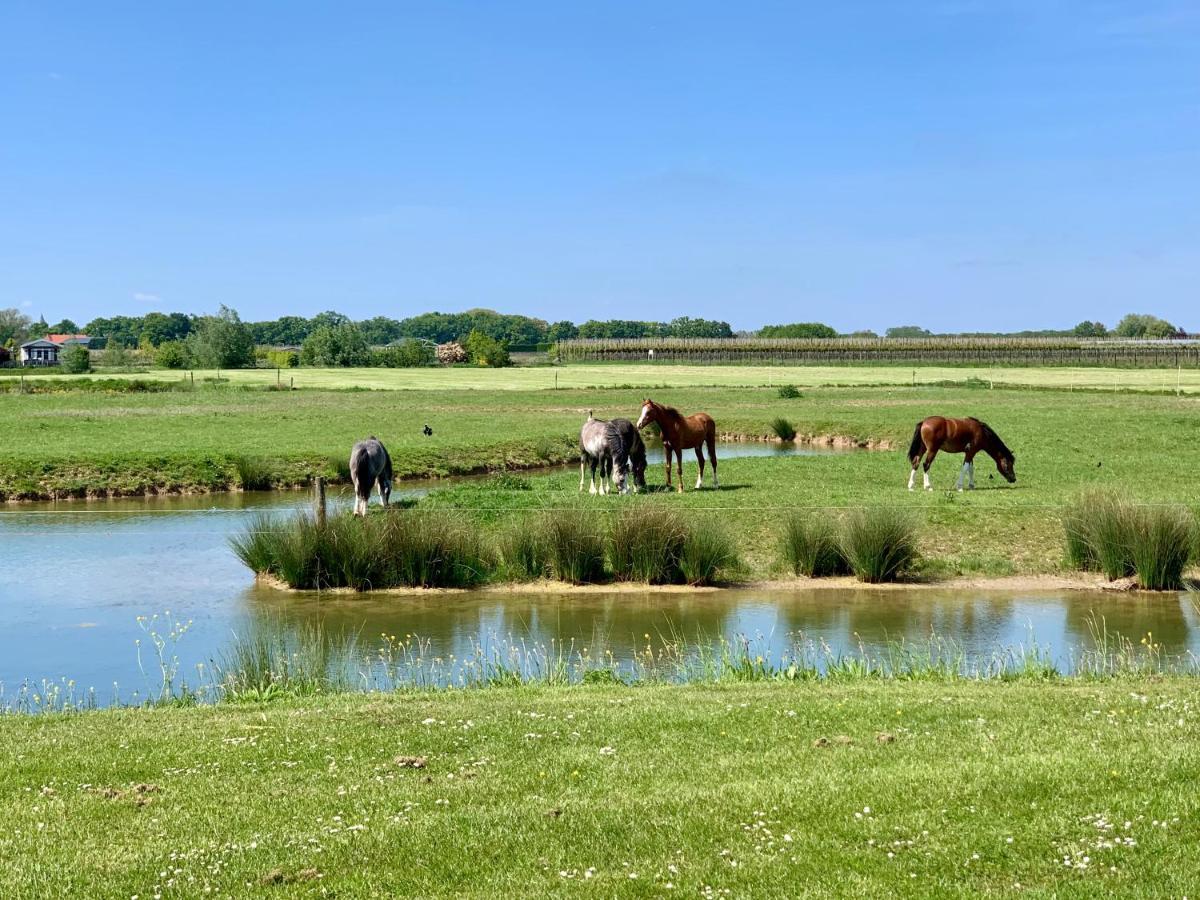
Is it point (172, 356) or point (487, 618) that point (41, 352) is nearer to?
point (172, 356)

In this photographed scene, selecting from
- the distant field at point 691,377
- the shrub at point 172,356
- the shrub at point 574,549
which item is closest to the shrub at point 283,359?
the shrub at point 172,356

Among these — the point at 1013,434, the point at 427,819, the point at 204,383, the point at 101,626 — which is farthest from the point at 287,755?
the point at 204,383

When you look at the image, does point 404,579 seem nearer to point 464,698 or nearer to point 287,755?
point 464,698

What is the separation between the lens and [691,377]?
9094cm

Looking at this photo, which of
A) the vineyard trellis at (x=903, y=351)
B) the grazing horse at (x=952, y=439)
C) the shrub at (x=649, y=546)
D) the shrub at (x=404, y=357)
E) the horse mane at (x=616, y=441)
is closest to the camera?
the shrub at (x=649, y=546)

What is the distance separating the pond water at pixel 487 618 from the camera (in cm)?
1515

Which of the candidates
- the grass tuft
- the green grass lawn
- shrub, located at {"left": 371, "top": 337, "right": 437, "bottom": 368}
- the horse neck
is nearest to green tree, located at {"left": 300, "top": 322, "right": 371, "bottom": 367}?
shrub, located at {"left": 371, "top": 337, "right": 437, "bottom": 368}

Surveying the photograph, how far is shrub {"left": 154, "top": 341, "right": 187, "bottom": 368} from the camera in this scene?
116 meters

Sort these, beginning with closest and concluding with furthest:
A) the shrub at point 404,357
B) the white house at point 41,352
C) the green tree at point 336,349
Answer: the green tree at point 336,349 → the shrub at point 404,357 → the white house at point 41,352

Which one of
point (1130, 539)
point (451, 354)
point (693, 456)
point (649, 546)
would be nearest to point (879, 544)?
point (649, 546)

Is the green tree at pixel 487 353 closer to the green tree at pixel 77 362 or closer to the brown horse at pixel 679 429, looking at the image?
the green tree at pixel 77 362

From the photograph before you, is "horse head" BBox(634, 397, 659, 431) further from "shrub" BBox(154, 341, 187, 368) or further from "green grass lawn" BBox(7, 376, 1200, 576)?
"shrub" BBox(154, 341, 187, 368)

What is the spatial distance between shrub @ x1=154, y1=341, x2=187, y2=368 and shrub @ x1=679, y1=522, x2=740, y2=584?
4081 inches

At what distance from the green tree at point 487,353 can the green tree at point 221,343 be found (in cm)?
2373
